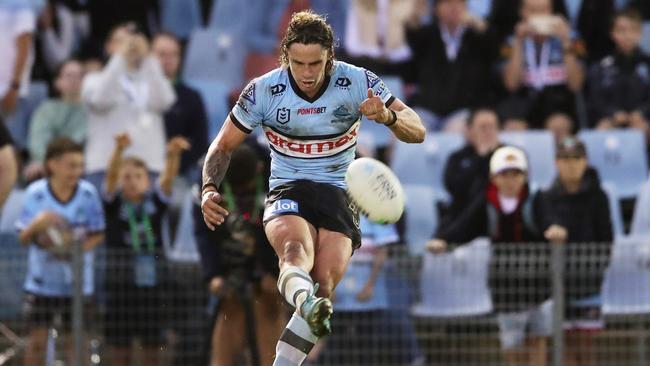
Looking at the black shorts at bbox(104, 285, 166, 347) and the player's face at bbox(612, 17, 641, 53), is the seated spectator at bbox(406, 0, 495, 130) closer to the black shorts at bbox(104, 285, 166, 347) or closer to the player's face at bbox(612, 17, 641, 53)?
the player's face at bbox(612, 17, 641, 53)

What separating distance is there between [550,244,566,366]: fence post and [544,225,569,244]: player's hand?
0.20 metres

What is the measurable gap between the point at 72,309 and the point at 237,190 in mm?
1952

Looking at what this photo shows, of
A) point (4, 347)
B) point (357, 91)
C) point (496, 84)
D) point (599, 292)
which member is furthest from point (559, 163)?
point (4, 347)

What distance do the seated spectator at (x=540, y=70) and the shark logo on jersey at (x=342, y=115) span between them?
603cm

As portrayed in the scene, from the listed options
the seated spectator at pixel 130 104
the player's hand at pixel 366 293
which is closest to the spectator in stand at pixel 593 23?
the seated spectator at pixel 130 104

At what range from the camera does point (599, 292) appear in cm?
1215

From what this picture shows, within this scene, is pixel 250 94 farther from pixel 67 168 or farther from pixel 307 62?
pixel 67 168

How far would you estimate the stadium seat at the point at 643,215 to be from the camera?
→ 13289mm

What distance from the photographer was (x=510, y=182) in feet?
40.8

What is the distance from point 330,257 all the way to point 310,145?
74cm

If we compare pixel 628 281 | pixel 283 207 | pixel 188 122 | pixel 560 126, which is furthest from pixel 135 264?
pixel 560 126

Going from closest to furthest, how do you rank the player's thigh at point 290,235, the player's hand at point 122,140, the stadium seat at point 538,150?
the player's thigh at point 290,235
the player's hand at point 122,140
the stadium seat at point 538,150

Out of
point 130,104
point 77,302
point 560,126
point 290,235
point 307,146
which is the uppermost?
point 130,104

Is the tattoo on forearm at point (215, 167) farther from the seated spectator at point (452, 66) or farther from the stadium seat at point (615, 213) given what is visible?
the seated spectator at point (452, 66)
